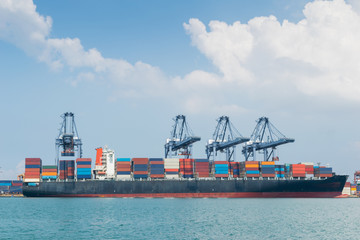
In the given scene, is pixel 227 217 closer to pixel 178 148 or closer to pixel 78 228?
pixel 78 228

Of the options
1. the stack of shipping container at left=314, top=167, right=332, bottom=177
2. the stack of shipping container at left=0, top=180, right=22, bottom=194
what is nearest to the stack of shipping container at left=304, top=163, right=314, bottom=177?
the stack of shipping container at left=314, top=167, right=332, bottom=177

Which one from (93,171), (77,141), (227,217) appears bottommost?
(227,217)

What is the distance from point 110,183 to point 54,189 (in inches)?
530

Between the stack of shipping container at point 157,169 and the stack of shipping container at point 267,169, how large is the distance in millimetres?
25280

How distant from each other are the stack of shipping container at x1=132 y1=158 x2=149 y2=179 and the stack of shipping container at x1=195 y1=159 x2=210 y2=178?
12.5 metres

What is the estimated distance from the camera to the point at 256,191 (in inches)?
3647

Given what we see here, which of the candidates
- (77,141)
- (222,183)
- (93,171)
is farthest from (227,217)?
(77,141)

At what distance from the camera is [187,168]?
9456cm

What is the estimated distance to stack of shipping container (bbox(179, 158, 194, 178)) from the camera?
93.9 meters

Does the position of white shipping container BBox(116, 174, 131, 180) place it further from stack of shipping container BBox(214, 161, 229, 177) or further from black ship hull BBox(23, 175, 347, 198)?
stack of shipping container BBox(214, 161, 229, 177)

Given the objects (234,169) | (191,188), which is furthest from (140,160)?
(234,169)

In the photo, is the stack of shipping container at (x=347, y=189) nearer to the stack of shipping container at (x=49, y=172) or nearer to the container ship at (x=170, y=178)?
the container ship at (x=170, y=178)

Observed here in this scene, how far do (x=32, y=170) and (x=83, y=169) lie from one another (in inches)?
486

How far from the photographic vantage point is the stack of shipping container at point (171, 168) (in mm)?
93050
